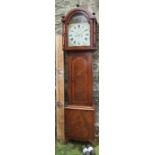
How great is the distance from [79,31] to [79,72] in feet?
0.61

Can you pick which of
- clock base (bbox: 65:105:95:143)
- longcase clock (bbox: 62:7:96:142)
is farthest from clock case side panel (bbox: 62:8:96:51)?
clock base (bbox: 65:105:95:143)

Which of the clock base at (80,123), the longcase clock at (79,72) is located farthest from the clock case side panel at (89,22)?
the clock base at (80,123)

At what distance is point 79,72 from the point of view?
1245 millimetres

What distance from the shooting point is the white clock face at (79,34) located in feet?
4.03

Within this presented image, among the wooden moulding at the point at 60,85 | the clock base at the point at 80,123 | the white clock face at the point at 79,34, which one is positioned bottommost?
the clock base at the point at 80,123

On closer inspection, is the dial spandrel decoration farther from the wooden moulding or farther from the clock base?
the clock base

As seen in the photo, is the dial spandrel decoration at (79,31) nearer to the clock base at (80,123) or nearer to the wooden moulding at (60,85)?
the wooden moulding at (60,85)
